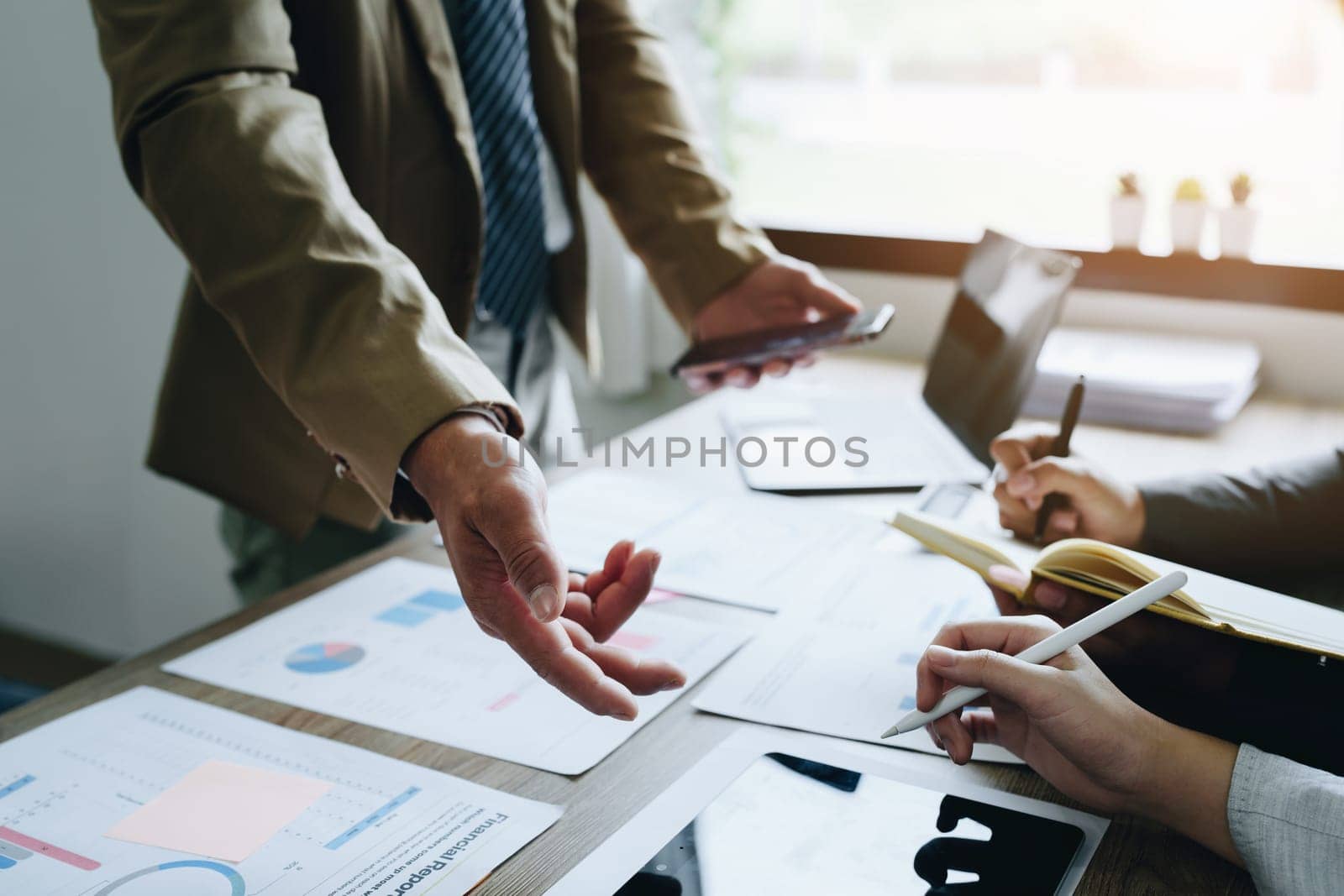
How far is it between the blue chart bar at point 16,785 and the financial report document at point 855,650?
1.46 feet

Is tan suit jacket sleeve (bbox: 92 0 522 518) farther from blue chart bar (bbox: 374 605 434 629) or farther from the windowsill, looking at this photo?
the windowsill

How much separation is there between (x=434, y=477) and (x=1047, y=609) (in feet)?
1.47

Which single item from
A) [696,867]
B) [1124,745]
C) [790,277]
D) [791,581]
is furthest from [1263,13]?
[696,867]

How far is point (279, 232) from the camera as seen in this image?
0.88 metres

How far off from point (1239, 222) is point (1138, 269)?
15 centimetres

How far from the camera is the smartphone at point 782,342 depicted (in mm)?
1263

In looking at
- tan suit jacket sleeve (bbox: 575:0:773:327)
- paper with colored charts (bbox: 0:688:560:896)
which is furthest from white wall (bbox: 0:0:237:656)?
paper with colored charts (bbox: 0:688:560:896)

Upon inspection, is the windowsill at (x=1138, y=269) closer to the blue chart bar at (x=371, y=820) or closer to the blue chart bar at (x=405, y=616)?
the blue chart bar at (x=405, y=616)

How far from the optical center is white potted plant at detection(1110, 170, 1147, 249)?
1760mm

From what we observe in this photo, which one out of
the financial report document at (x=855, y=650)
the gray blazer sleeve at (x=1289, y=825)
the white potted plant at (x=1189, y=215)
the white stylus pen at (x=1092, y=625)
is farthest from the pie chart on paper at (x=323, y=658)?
the white potted plant at (x=1189, y=215)

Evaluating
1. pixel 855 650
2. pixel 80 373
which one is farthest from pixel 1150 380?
pixel 80 373

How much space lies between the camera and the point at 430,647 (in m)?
0.92

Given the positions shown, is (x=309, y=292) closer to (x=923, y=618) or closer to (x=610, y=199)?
(x=923, y=618)

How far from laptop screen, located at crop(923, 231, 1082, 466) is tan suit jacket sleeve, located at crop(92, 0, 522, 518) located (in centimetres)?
64
